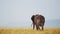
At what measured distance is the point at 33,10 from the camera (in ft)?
5.52

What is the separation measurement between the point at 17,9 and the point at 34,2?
0.28 m

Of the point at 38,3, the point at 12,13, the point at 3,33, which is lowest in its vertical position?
the point at 3,33

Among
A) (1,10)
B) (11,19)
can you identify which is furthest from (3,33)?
(1,10)

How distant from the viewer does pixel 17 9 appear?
1689 millimetres

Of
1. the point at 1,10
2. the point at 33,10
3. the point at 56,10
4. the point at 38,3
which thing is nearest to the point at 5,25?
the point at 1,10

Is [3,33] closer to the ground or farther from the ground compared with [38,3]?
closer to the ground

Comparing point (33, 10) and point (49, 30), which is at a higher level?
point (33, 10)

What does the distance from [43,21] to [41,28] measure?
4.3 inches

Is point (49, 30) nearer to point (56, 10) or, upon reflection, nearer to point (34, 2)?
point (56, 10)

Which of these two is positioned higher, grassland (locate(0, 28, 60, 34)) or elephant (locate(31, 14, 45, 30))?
elephant (locate(31, 14, 45, 30))

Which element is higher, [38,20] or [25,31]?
[38,20]

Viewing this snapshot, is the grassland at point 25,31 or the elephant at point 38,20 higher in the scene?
the elephant at point 38,20

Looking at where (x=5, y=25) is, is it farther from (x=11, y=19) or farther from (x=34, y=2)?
(x=34, y=2)

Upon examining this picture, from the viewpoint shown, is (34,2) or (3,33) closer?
(3,33)
